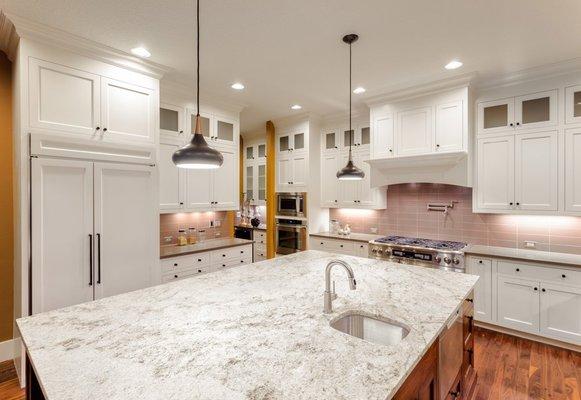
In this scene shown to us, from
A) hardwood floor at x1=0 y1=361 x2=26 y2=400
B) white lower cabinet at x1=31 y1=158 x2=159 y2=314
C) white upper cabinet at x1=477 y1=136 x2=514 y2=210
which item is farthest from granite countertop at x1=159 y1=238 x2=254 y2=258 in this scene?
white upper cabinet at x1=477 y1=136 x2=514 y2=210

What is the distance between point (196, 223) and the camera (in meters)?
4.14

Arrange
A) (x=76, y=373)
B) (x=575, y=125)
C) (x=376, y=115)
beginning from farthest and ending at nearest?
(x=376, y=115) → (x=575, y=125) → (x=76, y=373)

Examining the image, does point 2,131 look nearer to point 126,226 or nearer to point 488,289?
point 126,226

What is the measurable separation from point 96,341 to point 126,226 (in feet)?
5.50

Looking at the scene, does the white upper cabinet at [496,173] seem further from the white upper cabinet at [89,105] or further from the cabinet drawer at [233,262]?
the white upper cabinet at [89,105]

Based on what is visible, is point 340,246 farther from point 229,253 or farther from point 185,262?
point 185,262

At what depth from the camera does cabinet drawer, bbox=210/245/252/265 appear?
3.72 meters

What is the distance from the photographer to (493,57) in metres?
2.80

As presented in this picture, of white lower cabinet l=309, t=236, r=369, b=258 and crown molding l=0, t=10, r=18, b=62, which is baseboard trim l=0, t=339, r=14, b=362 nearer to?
crown molding l=0, t=10, r=18, b=62

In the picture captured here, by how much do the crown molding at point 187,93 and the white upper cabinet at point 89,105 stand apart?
0.43 m

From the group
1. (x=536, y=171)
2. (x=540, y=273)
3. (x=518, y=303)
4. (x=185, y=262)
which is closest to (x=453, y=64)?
(x=536, y=171)

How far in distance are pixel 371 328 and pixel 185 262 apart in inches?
95.0

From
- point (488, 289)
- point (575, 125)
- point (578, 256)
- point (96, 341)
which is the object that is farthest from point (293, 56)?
point (578, 256)

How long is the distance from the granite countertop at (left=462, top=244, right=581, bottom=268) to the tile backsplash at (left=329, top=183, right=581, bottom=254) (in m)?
0.11
